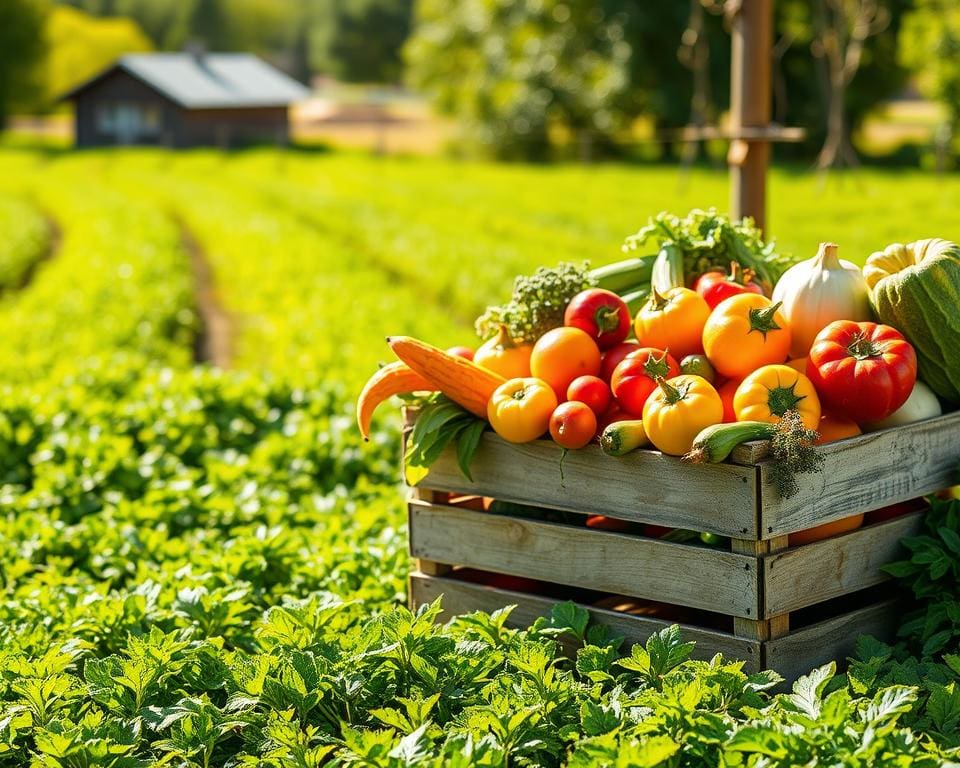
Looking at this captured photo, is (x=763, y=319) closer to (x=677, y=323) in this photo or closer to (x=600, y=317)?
(x=677, y=323)

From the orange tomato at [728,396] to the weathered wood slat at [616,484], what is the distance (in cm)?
25

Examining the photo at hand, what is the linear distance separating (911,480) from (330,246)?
1410cm

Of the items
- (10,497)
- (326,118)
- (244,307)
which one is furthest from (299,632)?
(326,118)

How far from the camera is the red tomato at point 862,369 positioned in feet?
11.2

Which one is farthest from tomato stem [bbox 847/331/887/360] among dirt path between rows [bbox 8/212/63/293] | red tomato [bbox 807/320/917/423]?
dirt path between rows [bbox 8/212/63/293]

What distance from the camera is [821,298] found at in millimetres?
3658

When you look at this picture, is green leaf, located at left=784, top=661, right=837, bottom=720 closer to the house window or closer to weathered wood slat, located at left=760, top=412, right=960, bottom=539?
weathered wood slat, located at left=760, top=412, right=960, bottom=539

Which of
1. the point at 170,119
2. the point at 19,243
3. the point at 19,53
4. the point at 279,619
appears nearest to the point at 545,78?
the point at 19,243

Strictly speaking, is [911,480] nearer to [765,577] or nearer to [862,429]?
[862,429]

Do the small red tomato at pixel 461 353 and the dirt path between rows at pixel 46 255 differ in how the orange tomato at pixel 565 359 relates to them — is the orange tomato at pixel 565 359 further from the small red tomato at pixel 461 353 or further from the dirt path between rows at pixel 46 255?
the dirt path between rows at pixel 46 255

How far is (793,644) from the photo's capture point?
3359 mm

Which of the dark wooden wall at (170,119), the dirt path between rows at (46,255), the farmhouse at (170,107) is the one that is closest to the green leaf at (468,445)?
the dirt path between rows at (46,255)

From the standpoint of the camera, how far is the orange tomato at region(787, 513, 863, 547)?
345 cm

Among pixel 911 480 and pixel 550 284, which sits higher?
pixel 550 284
